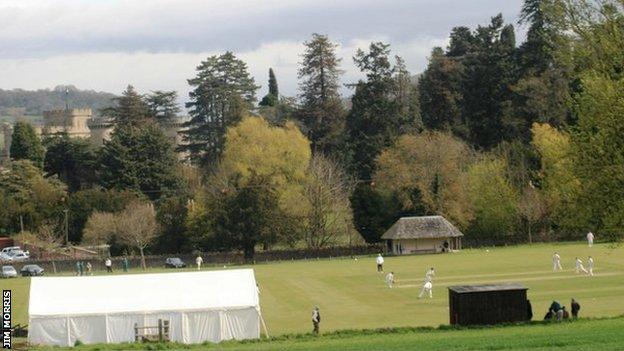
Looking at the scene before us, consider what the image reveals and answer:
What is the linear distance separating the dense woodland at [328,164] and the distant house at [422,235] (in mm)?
Answer: 4705

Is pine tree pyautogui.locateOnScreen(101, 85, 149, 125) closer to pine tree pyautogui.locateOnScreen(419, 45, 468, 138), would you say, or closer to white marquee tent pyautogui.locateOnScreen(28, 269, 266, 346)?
pine tree pyautogui.locateOnScreen(419, 45, 468, 138)

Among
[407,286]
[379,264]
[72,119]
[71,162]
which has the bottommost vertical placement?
[407,286]

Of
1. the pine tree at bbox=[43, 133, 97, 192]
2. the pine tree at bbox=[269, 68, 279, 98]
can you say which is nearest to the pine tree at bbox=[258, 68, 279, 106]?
the pine tree at bbox=[269, 68, 279, 98]

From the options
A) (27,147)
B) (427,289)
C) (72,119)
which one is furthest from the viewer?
(72,119)

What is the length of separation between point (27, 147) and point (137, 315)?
87.0m

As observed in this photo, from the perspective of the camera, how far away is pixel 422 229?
79.4 meters

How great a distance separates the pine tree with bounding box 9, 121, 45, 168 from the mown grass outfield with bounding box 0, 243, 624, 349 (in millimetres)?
49430

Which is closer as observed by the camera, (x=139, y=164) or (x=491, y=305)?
(x=491, y=305)

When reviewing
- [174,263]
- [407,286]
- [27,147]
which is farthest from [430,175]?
[27,147]

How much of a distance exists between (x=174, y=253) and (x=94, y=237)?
25.7 feet

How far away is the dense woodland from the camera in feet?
278

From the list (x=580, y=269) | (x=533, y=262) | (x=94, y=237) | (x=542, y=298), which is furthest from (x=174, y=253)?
(x=542, y=298)

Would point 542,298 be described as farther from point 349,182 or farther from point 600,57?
point 349,182

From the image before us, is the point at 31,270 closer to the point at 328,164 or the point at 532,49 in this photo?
the point at 328,164
